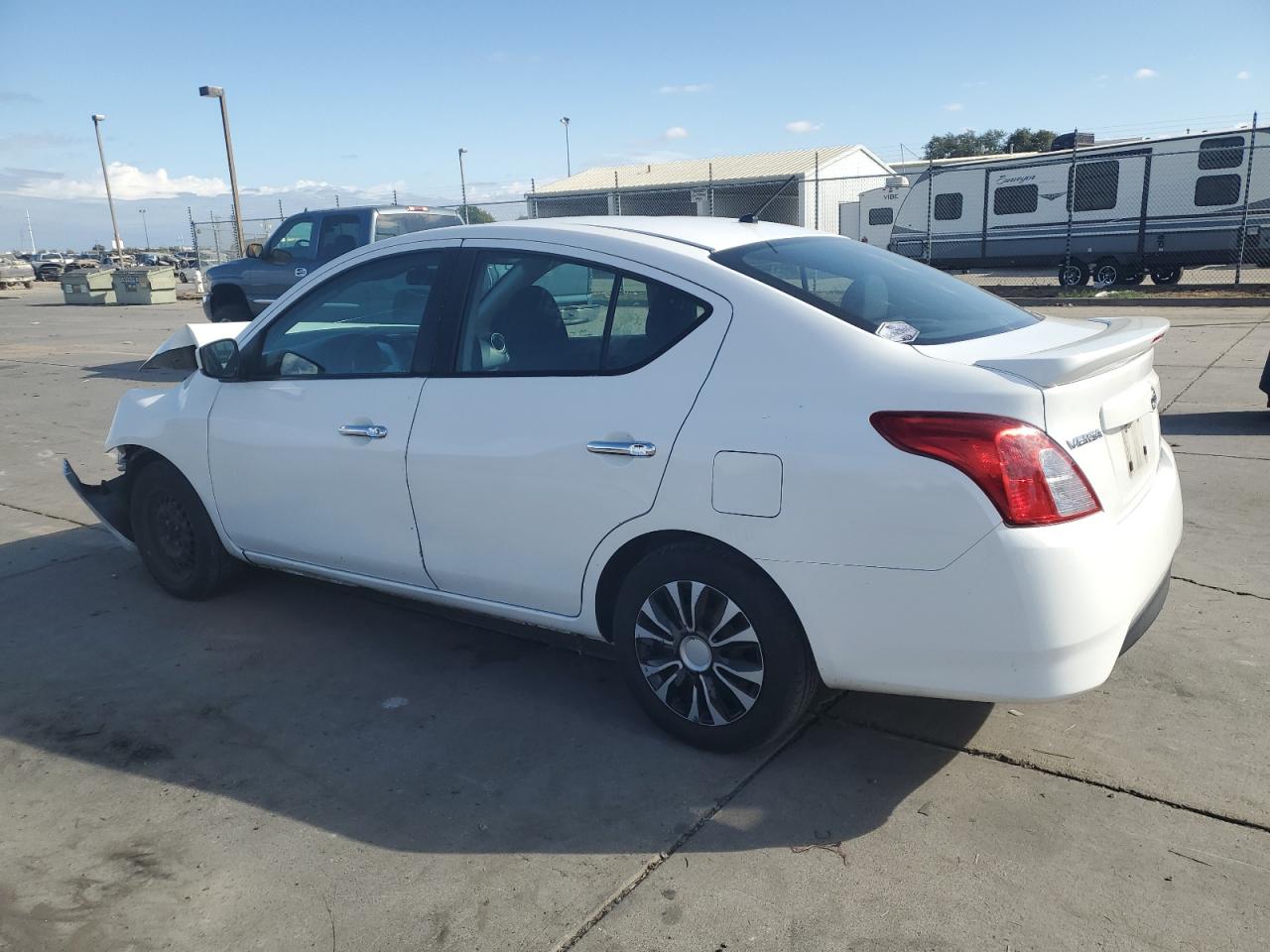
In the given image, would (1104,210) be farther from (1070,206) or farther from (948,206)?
(948,206)

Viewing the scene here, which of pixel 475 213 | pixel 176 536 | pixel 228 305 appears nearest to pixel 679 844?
pixel 176 536

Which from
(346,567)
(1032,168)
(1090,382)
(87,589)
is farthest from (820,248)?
(1032,168)

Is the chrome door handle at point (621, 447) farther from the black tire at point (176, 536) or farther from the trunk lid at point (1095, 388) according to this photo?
the black tire at point (176, 536)

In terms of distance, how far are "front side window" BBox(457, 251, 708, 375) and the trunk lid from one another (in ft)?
2.70

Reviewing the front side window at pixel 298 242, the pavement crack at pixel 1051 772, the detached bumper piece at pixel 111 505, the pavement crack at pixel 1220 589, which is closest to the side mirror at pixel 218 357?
the detached bumper piece at pixel 111 505

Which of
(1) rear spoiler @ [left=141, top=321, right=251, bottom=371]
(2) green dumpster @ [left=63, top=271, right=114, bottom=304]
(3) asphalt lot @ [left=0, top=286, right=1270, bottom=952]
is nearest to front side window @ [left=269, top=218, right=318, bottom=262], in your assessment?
(1) rear spoiler @ [left=141, top=321, right=251, bottom=371]

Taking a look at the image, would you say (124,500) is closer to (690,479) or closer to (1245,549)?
(690,479)

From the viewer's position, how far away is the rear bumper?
8.57ft

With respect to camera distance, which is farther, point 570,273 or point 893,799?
point 570,273

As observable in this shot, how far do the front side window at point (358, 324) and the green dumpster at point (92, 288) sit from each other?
2994cm

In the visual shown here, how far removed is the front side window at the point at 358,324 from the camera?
3.86 m

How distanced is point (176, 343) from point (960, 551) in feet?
14.5

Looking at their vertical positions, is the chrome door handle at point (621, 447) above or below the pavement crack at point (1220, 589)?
above

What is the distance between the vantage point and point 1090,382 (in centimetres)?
281
